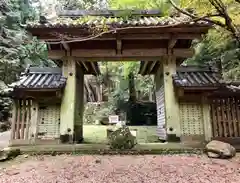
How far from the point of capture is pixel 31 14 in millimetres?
19516

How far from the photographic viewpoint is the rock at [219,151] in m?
6.23

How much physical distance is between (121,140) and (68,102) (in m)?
2.12

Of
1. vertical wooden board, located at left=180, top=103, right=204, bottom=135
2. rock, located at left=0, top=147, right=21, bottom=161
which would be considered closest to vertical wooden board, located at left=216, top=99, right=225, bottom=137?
vertical wooden board, located at left=180, top=103, right=204, bottom=135

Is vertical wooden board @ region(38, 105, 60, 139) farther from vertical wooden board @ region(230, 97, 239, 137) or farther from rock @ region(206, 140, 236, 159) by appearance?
vertical wooden board @ region(230, 97, 239, 137)

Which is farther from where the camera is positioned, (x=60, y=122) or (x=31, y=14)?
(x=31, y=14)

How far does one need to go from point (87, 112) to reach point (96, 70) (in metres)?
11.6

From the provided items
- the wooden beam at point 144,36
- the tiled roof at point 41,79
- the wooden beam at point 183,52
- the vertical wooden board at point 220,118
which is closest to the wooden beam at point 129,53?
the wooden beam at point 183,52

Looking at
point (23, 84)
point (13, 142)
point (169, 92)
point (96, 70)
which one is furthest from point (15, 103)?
point (169, 92)

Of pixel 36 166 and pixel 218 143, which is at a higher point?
pixel 218 143

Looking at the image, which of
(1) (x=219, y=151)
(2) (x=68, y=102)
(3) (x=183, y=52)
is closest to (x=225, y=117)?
(1) (x=219, y=151)

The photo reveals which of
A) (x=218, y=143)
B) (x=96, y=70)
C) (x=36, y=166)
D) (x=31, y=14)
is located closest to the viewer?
(x=36, y=166)

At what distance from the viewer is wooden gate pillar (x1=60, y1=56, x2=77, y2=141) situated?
742 cm

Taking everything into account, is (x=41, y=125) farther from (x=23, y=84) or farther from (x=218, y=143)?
(x=218, y=143)

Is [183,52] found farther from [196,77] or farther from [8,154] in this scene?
[8,154]
